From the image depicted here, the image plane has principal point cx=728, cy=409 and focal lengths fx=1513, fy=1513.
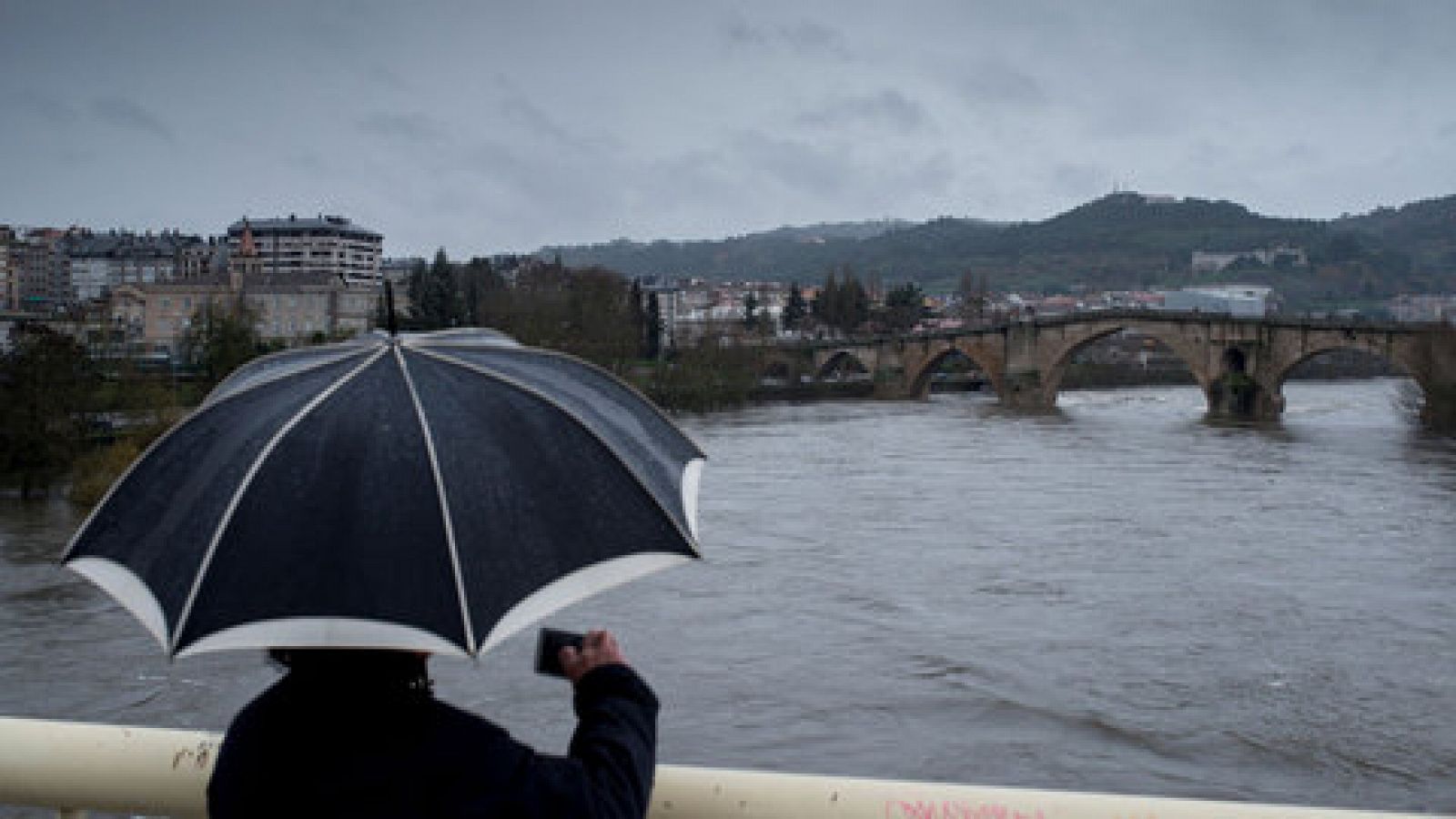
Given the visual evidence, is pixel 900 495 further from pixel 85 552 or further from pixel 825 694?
pixel 85 552

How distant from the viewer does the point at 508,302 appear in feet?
168

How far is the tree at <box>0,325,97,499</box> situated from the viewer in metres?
23.0

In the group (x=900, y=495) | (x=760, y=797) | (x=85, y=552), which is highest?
(x=85, y=552)

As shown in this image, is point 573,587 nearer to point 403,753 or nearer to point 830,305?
point 403,753

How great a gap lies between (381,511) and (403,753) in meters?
0.30

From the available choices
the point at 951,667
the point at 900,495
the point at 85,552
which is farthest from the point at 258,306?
the point at 85,552

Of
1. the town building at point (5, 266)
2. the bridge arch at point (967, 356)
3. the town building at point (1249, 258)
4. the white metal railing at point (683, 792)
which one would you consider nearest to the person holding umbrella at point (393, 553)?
the white metal railing at point (683, 792)

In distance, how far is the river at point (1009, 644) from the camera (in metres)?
8.55

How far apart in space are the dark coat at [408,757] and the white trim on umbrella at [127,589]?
0.22m

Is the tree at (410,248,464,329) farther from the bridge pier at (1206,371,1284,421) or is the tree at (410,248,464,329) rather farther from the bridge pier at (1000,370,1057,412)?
the bridge pier at (1206,371,1284,421)

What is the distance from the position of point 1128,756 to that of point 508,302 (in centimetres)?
4399

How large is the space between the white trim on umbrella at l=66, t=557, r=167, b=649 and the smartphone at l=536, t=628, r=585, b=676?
401mm

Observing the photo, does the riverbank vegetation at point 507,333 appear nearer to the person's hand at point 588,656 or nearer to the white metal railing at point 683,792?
the white metal railing at point 683,792

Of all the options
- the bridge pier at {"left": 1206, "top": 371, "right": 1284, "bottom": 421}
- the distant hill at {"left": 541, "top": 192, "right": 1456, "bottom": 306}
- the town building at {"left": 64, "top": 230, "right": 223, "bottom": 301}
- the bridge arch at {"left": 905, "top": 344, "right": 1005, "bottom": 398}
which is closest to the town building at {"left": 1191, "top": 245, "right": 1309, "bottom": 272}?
the distant hill at {"left": 541, "top": 192, "right": 1456, "bottom": 306}
